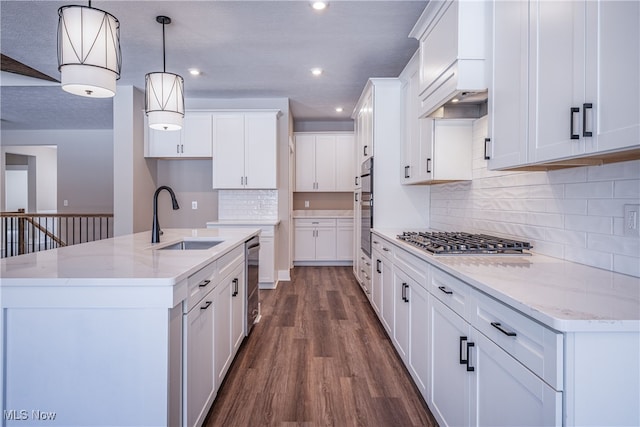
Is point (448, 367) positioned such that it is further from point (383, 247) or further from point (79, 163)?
point (79, 163)

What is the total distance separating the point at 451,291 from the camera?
1540 mm

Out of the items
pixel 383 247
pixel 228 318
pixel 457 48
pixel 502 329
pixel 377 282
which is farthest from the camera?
pixel 377 282

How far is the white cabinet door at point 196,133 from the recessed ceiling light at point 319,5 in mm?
2666

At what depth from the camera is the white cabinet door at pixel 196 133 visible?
4.93m

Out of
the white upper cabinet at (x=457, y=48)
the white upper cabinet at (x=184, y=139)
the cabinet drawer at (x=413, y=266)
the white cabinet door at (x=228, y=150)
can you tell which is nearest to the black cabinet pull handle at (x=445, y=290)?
the cabinet drawer at (x=413, y=266)

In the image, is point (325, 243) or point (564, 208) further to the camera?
point (325, 243)

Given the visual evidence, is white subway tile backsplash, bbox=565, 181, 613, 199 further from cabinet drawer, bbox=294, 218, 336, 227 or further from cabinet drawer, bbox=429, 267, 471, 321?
cabinet drawer, bbox=294, 218, 336, 227

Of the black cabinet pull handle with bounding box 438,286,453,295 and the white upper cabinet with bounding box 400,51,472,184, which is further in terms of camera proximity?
the white upper cabinet with bounding box 400,51,472,184

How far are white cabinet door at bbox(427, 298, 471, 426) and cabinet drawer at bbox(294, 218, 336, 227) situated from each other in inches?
173

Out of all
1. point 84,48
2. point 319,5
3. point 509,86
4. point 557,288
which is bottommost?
point 557,288

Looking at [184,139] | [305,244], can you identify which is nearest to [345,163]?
[305,244]

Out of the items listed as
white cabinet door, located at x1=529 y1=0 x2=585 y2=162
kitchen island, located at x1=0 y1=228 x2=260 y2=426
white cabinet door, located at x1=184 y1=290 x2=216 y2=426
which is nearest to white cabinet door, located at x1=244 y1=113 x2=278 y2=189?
white cabinet door, located at x1=184 y1=290 x2=216 y2=426

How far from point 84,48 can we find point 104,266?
114 centimetres

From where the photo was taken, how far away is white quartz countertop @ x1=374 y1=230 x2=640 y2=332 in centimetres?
85
